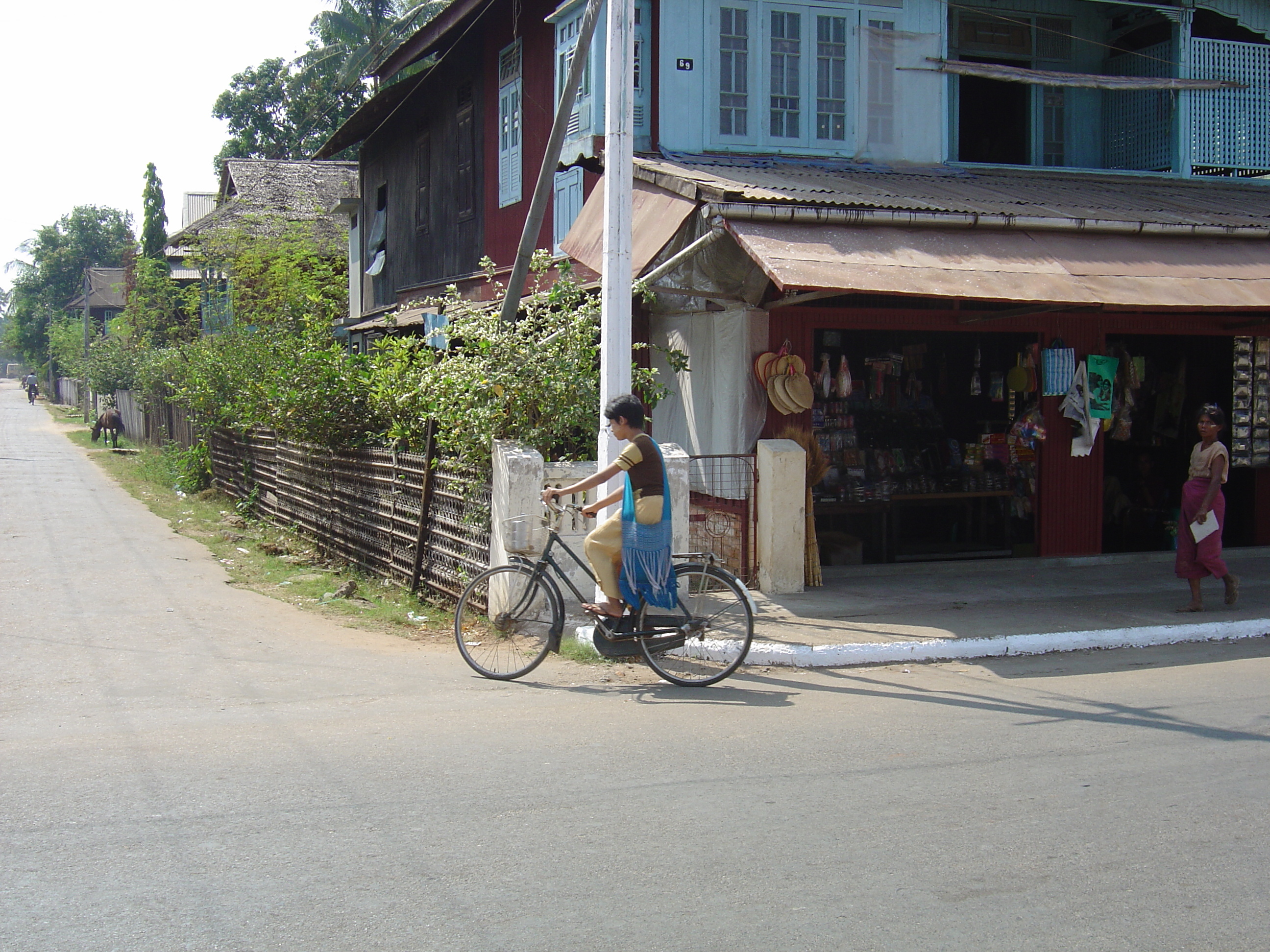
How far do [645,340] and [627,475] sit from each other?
18.3ft

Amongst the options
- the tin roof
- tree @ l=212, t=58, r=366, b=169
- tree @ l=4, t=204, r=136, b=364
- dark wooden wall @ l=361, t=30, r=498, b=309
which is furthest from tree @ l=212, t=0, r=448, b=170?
tree @ l=4, t=204, r=136, b=364

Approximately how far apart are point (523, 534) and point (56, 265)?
3890 inches

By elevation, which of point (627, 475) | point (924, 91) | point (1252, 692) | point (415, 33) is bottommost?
point (1252, 692)

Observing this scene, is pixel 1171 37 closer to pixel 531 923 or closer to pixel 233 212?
pixel 531 923

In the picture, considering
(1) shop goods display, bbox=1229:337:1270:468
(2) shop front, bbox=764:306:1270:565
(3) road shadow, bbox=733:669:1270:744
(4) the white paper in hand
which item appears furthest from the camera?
(1) shop goods display, bbox=1229:337:1270:468

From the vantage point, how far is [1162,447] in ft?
45.3

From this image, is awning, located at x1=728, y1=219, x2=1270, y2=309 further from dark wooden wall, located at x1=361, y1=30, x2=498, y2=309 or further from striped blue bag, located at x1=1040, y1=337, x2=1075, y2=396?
dark wooden wall, located at x1=361, y1=30, x2=498, y2=309

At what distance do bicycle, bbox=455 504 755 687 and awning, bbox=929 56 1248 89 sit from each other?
8372mm

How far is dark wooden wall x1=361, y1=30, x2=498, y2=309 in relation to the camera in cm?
1848

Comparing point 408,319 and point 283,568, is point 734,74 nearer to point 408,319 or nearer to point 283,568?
point 408,319

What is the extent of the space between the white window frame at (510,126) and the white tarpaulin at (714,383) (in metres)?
5.46

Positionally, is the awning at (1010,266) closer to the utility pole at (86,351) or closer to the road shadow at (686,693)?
the road shadow at (686,693)

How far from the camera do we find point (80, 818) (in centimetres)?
451

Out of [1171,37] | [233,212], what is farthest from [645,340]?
[233,212]
